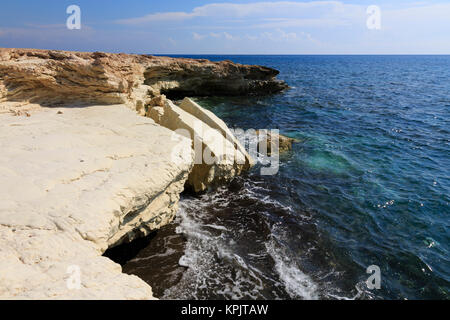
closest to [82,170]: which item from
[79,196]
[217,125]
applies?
[79,196]

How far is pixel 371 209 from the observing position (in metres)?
8.60

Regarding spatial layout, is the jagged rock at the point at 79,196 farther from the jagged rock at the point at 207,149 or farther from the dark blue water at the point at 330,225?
the dark blue water at the point at 330,225

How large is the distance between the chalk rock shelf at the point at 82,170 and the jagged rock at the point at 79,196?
17 mm

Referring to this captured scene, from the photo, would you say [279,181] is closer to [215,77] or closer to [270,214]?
[270,214]

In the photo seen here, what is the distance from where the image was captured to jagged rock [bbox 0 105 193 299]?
3154mm

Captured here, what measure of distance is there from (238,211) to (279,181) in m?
2.89

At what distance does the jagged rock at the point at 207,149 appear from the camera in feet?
27.3

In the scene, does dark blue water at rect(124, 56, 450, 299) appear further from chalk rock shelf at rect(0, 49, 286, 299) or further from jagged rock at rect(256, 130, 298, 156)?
chalk rock shelf at rect(0, 49, 286, 299)

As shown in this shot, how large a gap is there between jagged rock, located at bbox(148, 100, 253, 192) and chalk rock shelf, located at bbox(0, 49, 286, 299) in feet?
0.16

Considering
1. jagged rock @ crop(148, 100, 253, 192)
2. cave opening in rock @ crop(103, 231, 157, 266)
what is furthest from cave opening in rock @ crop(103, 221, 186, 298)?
jagged rock @ crop(148, 100, 253, 192)

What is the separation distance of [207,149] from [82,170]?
154 inches
